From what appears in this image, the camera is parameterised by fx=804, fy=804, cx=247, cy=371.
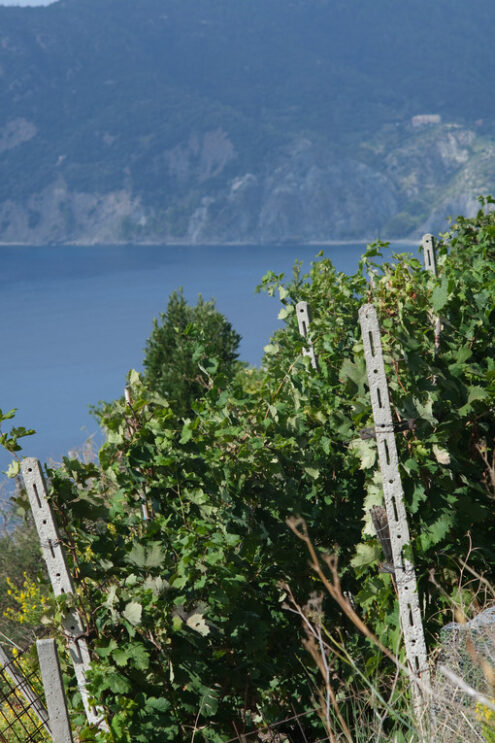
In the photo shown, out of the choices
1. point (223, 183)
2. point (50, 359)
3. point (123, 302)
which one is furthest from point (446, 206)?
point (50, 359)

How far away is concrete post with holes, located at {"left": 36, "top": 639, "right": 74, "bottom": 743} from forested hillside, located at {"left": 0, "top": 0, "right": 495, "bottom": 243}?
120125 mm

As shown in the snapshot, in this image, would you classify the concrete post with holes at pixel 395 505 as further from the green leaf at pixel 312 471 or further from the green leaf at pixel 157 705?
the green leaf at pixel 157 705

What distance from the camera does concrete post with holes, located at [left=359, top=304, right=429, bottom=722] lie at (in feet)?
8.36

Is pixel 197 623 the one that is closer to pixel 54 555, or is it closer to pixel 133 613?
pixel 133 613

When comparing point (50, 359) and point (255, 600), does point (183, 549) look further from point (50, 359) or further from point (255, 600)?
point (50, 359)

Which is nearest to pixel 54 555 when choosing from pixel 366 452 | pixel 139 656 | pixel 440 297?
pixel 139 656

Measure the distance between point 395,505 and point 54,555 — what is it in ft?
3.62

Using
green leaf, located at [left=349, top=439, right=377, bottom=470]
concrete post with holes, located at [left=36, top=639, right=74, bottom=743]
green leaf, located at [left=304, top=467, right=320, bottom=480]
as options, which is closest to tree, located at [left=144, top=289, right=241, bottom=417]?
green leaf, located at [left=304, top=467, right=320, bottom=480]

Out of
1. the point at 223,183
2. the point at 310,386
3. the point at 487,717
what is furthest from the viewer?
the point at 223,183

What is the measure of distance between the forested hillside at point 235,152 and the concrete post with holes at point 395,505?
11932 centimetres

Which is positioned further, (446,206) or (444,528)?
(446,206)

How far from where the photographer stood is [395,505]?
2.65 m

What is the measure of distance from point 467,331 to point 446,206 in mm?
125868

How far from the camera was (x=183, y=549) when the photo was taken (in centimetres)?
245
